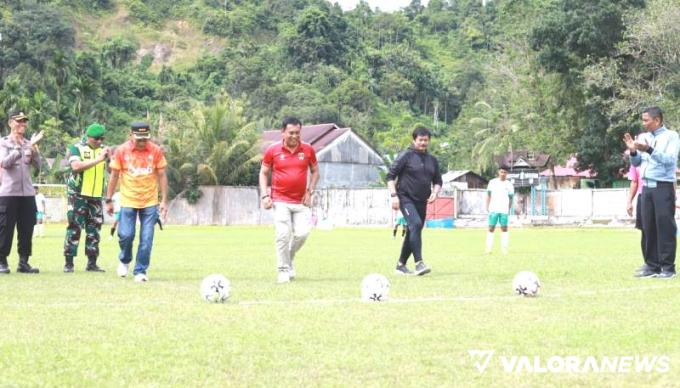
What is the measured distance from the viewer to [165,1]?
6353 inches

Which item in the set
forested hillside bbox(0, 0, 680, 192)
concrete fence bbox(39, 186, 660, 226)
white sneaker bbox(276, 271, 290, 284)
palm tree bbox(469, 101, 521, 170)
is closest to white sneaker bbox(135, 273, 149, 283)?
white sneaker bbox(276, 271, 290, 284)

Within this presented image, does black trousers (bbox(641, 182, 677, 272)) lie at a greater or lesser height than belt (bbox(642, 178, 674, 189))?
lesser

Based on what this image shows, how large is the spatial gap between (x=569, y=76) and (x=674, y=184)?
127 ft

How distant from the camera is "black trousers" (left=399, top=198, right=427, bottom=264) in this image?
42.2ft

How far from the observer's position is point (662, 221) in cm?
1180

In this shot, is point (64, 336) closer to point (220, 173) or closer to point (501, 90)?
point (220, 173)

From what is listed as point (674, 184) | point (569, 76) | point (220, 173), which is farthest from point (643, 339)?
point (220, 173)

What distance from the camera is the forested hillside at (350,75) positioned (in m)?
47.1

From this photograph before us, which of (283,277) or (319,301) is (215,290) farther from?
(283,277)

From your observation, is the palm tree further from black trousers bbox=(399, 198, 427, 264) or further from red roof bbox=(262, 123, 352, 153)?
black trousers bbox=(399, 198, 427, 264)

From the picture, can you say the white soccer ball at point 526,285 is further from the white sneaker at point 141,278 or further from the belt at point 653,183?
the white sneaker at point 141,278

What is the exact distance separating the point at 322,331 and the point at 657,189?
21.3 feet

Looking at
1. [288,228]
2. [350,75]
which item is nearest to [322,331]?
[288,228]

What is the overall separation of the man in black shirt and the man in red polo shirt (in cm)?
142
